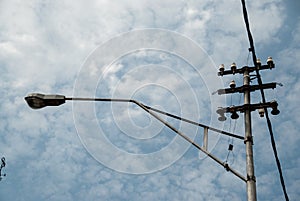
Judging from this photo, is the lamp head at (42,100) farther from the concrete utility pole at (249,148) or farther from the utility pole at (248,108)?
the concrete utility pole at (249,148)

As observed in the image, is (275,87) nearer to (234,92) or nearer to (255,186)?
(234,92)

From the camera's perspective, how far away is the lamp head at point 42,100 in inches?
391

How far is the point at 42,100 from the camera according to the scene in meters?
10.0

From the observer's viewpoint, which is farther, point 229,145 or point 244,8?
point 229,145

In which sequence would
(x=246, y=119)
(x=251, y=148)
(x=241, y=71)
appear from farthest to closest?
(x=241, y=71), (x=246, y=119), (x=251, y=148)

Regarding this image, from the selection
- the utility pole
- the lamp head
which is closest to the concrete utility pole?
the utility pole

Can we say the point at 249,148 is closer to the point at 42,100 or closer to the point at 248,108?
the point at 248,108

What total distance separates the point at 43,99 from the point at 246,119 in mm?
5327

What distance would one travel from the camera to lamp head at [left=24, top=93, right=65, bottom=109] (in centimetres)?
993

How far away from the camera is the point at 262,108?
10.6 m

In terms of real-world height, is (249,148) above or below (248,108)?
below

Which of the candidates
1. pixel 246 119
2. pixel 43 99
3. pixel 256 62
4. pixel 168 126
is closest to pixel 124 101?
pixel 168 126

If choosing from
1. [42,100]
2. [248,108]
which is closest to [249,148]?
[248,108]

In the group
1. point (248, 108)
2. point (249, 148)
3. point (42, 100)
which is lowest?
point (249, 148)
